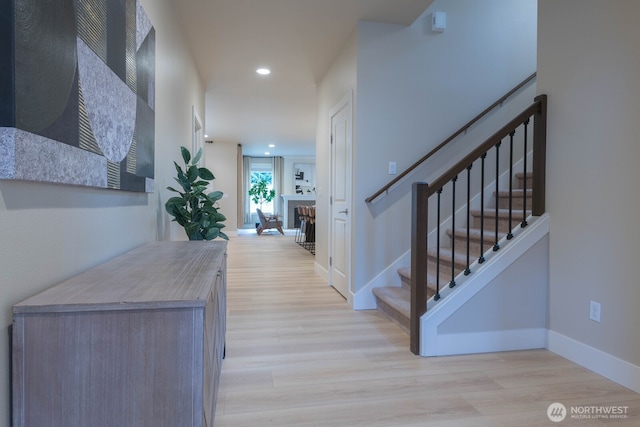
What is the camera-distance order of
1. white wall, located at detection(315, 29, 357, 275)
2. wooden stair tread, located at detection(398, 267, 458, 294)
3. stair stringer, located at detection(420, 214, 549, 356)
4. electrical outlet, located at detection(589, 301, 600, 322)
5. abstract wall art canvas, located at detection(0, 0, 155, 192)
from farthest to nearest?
white wall, located at detection(315, 29, 357, 275) → wooden stair tread, located at detection(398, 267, 458, 294) → stair stringer, located at detection(420, 214, 549, 356) → electrical outlet, located at detection(589, 301, 600, 322) → abstract wall art canvas, located at detection(0, 0, 155, 192)

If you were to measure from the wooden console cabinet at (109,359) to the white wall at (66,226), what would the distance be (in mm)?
69

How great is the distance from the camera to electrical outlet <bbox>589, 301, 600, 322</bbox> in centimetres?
206

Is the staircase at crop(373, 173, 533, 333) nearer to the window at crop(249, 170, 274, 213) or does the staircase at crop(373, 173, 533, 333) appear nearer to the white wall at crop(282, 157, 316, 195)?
the white wall at crop(282, 157, 316, 195)

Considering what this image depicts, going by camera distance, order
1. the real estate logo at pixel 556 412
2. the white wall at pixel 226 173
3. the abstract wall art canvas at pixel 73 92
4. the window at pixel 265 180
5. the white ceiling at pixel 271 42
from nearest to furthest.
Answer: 1. the abstract wall art canvas at pixel 73 92
2. the real estate logo at pixel 556 412
3. the white ceiling at pixel 271 42
4. the white wall at pixel 226 173
5. the window at pixel 265 180

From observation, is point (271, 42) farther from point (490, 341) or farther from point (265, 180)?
point (265, 180)

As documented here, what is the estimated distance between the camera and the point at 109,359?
2.98 feet

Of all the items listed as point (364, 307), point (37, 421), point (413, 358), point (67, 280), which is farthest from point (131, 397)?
point (364, 307)

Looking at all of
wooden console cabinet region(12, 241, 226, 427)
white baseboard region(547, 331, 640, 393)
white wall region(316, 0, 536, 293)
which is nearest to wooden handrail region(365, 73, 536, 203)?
white wall region(316, 0, 536, 293)

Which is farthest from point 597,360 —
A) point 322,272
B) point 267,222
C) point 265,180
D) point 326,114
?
point 265,180

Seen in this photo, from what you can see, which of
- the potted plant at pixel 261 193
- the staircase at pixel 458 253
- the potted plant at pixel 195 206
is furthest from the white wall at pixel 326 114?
the potted plant at pixel 261 193

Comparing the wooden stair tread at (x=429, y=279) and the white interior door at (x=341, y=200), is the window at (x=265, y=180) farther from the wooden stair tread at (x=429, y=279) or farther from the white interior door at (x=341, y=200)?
the wooden stair tread at (x=429, y=279)

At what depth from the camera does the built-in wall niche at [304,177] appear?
512 inches

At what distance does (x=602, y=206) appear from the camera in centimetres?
205

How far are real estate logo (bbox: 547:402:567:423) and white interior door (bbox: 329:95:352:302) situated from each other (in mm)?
1934
